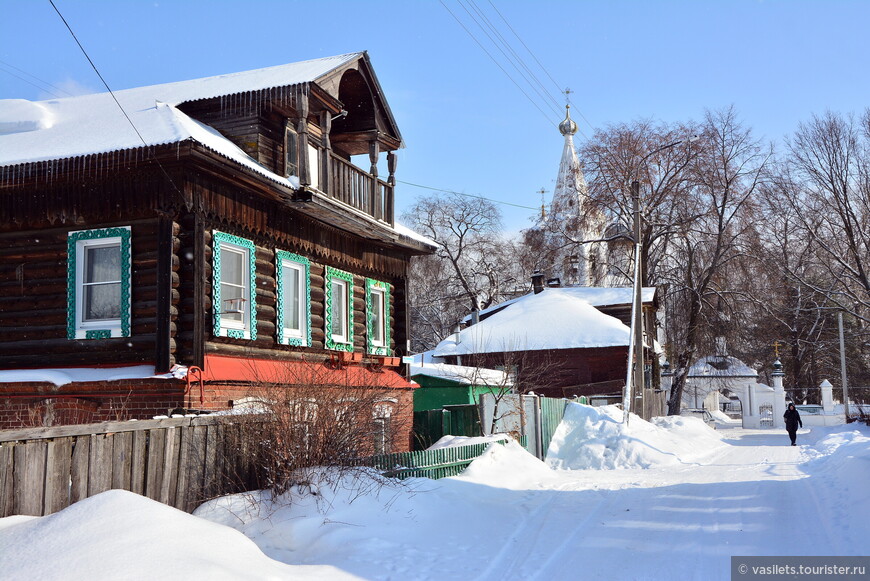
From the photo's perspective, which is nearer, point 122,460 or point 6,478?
point 6,478

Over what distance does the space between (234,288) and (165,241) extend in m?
1.83

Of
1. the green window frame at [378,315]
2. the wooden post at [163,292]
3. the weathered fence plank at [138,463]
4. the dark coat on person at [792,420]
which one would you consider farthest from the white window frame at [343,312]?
the dark coat on person at [792,420]

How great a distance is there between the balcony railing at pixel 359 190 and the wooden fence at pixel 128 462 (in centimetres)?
734

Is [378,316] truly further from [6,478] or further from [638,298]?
[6,478]

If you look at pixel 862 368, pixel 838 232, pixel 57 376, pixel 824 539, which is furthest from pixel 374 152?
pixel 862 368

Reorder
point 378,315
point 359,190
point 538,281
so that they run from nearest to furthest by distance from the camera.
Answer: point 359,190
point 378,315
point 538,281

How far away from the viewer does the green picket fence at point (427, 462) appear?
11.6 m

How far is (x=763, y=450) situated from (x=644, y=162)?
72.6ft

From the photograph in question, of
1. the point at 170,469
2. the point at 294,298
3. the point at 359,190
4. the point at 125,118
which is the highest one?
the point at 125,118

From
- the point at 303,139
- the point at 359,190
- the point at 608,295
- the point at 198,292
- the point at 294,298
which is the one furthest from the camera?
the point at 608,295

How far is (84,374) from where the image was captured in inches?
526

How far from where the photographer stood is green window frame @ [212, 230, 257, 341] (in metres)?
13.9

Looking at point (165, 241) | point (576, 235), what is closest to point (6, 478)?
point (165, 241)

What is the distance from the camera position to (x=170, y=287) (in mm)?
13172
